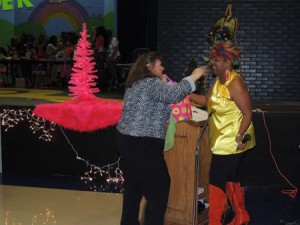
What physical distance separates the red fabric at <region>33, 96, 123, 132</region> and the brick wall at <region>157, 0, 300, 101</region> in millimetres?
3204

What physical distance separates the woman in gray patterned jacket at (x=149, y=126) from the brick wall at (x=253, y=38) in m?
5.27

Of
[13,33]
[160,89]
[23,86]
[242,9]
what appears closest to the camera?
[160,89]

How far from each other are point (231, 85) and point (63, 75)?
27.5 ft

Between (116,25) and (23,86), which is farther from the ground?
(116,25)

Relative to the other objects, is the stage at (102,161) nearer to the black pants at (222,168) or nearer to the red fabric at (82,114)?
the red fabric at (82,114)

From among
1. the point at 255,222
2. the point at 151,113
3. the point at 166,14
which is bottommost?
the point at 255,222

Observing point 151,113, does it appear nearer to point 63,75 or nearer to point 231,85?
point 231,85

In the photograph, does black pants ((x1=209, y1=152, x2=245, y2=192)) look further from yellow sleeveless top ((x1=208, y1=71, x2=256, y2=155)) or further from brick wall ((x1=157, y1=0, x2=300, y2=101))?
brick wall ((x1=157, y1=0, x2=300, y2=101))

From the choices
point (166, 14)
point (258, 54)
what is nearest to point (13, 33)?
point (166, 14)

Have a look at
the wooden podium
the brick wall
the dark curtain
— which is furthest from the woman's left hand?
the dark curtain

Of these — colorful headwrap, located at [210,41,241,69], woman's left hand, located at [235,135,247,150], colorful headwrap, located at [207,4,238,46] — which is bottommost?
woman's left hand, located at [235,135,247,150]

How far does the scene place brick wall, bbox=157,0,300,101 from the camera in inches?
336

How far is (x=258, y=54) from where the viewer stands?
28.5 feet

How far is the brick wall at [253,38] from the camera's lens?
855 cm
